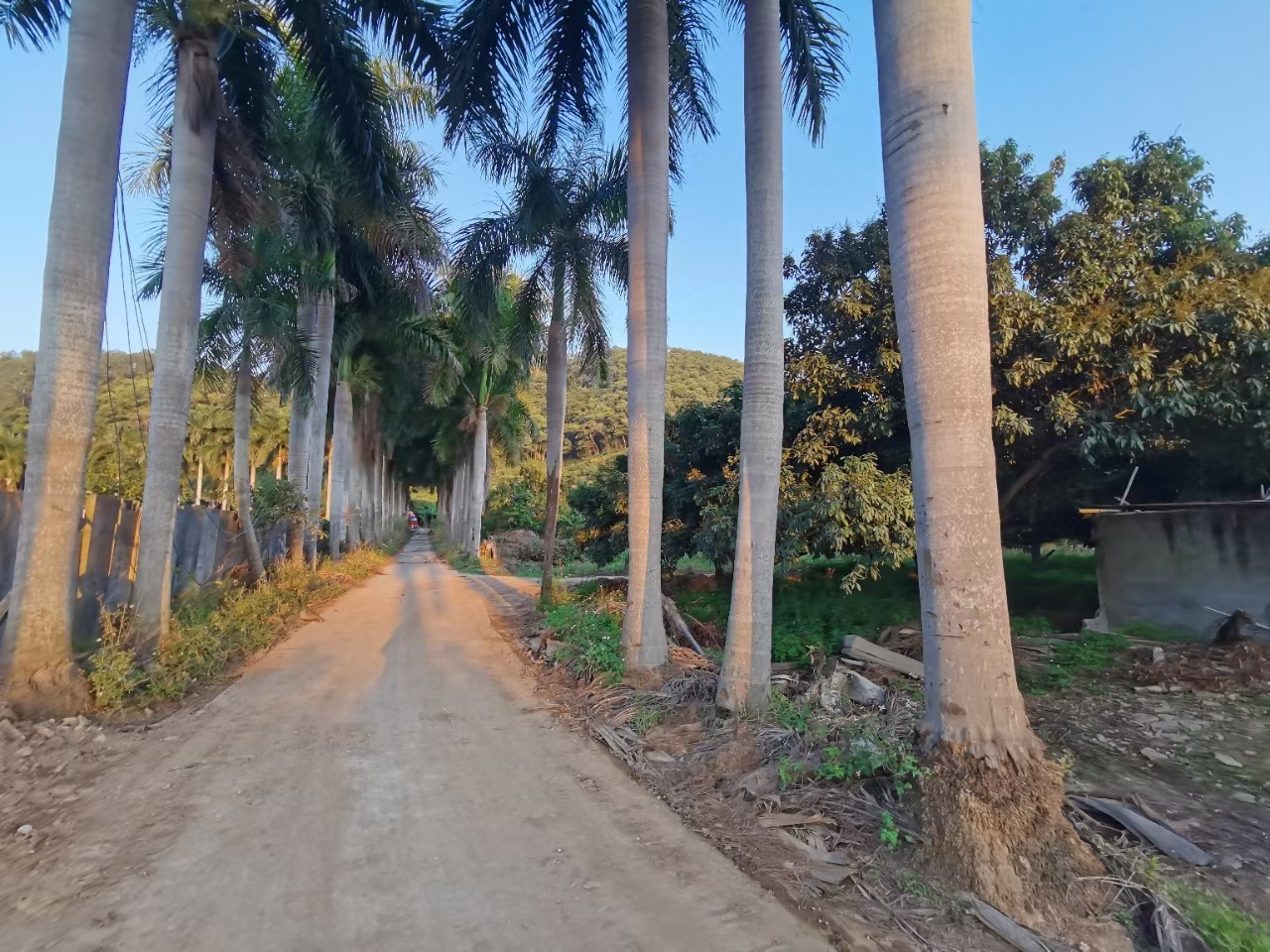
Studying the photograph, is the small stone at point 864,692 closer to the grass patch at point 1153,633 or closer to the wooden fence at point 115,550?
the grass patch at point 1153,633

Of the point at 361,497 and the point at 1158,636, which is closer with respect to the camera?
the point at 1158,636

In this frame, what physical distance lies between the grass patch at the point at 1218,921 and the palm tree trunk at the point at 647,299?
4.95m

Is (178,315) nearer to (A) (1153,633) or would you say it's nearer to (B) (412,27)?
(B) (412,27)

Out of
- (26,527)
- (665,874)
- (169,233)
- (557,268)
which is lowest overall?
(665,874)

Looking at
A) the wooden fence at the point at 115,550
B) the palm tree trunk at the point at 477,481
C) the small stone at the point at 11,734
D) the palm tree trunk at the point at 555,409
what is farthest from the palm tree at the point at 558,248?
the palm tree trunk at the point at 477,481

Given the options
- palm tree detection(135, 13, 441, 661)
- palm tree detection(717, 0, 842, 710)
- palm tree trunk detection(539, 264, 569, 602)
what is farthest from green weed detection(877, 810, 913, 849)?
palm tree trunk detection(539, 264, 569, 602)

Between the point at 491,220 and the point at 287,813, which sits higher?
the point at 491,220

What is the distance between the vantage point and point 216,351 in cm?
1429

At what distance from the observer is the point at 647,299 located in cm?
789

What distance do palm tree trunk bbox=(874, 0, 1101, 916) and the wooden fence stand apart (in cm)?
785

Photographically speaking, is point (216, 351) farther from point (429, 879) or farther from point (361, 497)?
point (361, 497)

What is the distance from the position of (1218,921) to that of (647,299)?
668 cm

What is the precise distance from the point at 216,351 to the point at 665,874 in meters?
14.5

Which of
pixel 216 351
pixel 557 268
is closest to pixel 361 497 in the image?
pixel 216 351
